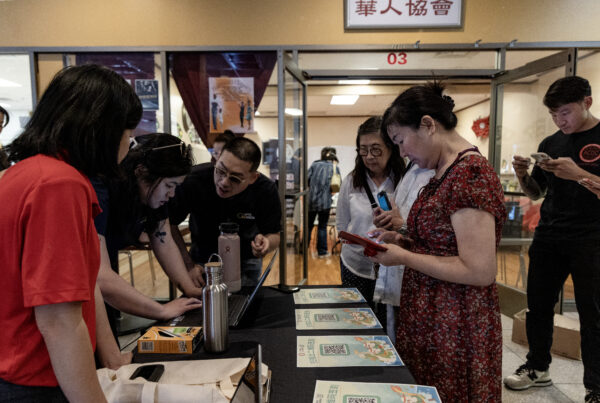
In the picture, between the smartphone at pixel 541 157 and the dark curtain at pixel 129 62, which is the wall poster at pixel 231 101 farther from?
the smartphone at pixel 541 157

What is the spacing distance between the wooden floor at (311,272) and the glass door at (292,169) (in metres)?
0.01

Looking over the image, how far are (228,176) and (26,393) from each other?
3.94 feet

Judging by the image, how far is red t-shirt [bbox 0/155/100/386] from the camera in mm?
507

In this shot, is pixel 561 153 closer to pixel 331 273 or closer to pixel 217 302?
pixel 217 302

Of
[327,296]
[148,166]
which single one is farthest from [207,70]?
[327,296]

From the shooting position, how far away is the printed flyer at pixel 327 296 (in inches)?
51.6

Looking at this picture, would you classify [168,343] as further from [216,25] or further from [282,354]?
[216,25]

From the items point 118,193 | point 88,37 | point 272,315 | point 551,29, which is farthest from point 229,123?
point 551,29

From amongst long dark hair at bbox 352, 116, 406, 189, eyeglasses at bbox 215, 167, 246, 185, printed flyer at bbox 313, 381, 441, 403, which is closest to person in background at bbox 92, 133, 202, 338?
eyeglasses at bbox 215, 167, 246, 185

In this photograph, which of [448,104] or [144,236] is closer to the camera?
[448,104]

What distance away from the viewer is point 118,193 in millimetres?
1179

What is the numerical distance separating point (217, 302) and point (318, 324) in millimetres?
362

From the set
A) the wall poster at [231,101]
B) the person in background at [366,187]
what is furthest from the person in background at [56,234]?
the wall poster at [231,101]

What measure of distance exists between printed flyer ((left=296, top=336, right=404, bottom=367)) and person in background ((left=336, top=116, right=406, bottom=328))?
79 centimetres
